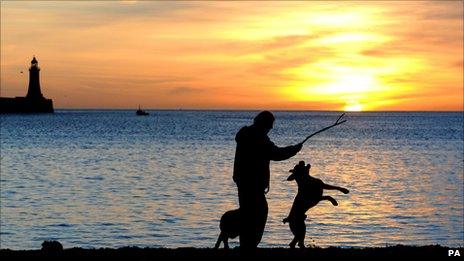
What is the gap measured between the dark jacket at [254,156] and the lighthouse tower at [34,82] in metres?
153

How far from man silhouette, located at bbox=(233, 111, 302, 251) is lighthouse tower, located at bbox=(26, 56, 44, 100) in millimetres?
153130

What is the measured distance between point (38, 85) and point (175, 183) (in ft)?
471

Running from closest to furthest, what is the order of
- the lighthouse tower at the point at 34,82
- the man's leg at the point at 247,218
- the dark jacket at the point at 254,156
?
the dark jacket at the point at 254,156, the man's leg at the point at 247,218, the lighthouse tower at the point at 34,82

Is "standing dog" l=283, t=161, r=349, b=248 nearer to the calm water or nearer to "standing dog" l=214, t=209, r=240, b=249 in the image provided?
"standing dog" l=214, t=209, r=240, b=249

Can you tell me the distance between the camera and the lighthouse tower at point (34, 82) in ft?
535

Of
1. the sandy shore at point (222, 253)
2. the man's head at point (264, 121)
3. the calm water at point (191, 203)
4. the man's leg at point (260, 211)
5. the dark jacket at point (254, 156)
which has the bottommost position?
the calm water at point (191, 203)

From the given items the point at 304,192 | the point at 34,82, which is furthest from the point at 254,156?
the point at 34,82

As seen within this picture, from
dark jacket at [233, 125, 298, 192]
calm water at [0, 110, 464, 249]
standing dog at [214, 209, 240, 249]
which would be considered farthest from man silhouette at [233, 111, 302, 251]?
calm water at [0, 110, 464, 249]

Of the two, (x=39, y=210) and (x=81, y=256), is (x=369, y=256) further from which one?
(x=39, y=210)

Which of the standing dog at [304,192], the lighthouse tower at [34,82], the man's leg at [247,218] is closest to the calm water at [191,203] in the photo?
the standing dog at [304,192]

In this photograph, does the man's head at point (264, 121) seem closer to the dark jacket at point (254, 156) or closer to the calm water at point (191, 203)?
the dark jacket at point (254, 156)

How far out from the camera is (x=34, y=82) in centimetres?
17212

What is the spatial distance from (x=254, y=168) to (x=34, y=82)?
167365 mm

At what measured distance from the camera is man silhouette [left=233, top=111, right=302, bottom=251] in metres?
10.4
